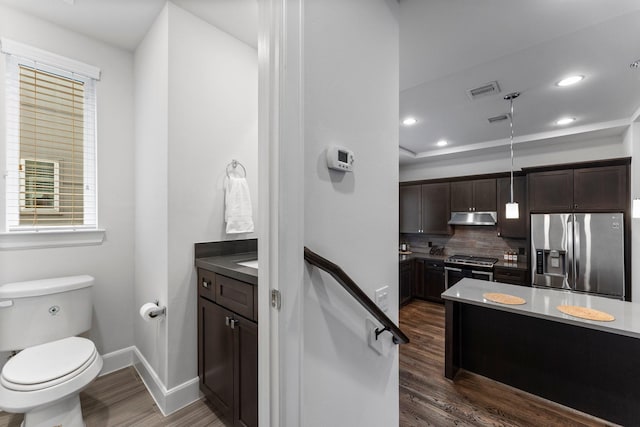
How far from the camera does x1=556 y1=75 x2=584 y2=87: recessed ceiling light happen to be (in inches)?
92.0

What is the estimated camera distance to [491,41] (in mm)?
1816

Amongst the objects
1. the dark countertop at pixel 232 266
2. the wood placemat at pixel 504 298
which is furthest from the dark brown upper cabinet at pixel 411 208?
the dark countertop at pixel 232 266

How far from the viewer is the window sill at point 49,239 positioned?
1798 mm

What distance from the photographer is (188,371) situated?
5.99ft

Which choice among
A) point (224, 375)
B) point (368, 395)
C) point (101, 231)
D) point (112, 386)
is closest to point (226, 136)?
point (101, 231)

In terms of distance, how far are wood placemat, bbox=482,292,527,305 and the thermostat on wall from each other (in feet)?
6.25

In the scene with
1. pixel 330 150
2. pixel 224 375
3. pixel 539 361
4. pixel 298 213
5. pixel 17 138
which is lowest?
pixel 539 361

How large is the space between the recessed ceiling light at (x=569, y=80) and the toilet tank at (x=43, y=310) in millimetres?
4389

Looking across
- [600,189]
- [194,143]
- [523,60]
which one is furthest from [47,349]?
[600,189]

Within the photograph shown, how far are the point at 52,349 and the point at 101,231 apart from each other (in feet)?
2.95

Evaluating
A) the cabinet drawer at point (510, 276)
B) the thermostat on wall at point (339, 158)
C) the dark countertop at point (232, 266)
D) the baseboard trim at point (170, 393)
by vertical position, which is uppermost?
the thermostat on wall at point (339, 158)

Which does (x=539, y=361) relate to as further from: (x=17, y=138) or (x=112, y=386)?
(x=17, y=138)

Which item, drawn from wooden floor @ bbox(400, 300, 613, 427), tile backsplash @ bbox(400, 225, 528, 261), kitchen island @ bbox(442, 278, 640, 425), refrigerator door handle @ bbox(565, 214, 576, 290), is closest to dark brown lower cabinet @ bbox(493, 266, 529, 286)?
refrigerator door handle @ bbox(565, 214, 576, 290)

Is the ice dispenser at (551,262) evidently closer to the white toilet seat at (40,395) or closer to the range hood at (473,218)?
the range hood at (473,218)
